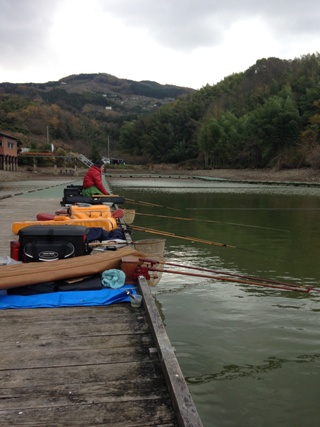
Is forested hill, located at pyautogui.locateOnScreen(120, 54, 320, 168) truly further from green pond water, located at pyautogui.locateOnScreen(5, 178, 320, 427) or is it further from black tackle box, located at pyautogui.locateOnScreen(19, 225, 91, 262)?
black tackle box, located at pyautogui.locateOnScreen(19, 225, 91, 262)

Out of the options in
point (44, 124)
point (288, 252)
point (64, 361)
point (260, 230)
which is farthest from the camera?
point (44, 124)

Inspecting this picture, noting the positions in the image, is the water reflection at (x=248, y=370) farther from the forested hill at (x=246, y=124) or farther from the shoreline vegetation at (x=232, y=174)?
the forested hill at (x=246, y=124)

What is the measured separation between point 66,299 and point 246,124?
53380mm

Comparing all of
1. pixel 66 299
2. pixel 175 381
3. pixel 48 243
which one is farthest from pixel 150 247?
pixel 175 381

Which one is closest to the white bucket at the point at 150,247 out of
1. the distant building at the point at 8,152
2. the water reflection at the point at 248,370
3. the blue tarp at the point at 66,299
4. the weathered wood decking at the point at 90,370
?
the blue tarp at the point at 66,299

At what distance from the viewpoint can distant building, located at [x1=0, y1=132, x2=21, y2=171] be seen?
41.5 m

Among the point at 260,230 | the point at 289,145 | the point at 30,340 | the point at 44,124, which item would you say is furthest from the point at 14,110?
the point at 30,340

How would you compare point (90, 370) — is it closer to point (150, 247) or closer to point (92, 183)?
point (150, 247)

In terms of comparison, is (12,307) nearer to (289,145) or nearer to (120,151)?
(289,145)

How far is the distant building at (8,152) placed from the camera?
41.5 meters

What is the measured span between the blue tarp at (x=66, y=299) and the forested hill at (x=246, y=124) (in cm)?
4060

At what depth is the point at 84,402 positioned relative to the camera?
6.54 feet

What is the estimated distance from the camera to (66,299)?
3.36 meters

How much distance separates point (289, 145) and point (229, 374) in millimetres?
49117
